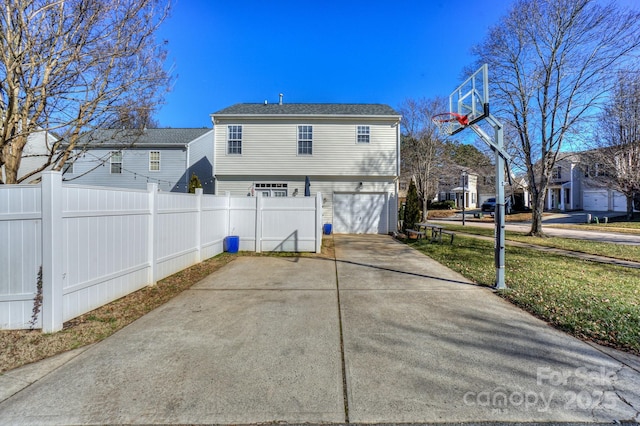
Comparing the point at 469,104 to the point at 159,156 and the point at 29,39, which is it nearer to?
the point at 29,39

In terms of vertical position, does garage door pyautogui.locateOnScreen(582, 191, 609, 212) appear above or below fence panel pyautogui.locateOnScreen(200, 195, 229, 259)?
above

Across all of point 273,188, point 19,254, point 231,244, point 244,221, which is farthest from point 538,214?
point 19,254

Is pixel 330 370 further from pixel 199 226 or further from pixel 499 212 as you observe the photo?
pixel 199 226

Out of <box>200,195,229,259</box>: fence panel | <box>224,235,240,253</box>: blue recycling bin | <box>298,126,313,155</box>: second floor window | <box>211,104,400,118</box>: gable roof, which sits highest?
<box>211,104,400,118</box>: gable roof

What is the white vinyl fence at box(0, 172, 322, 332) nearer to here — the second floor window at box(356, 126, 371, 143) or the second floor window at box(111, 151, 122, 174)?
the second floor window at box(356, 126, 371, 143)

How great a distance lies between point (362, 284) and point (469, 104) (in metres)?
5.56

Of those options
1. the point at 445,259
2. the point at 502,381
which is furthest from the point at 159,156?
the point at 502,381

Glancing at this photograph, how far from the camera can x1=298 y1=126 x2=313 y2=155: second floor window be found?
52.1 feet

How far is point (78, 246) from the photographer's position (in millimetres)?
4254

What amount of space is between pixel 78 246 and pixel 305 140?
12.8 m

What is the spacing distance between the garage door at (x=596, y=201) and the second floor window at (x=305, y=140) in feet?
120

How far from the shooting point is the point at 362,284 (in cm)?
628

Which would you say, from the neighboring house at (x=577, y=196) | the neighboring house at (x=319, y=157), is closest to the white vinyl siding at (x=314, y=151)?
the neighboring house at (x=319, y=157)

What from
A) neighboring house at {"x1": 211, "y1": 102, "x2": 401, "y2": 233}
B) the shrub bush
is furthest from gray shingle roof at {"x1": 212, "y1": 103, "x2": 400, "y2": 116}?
the shrub bush
